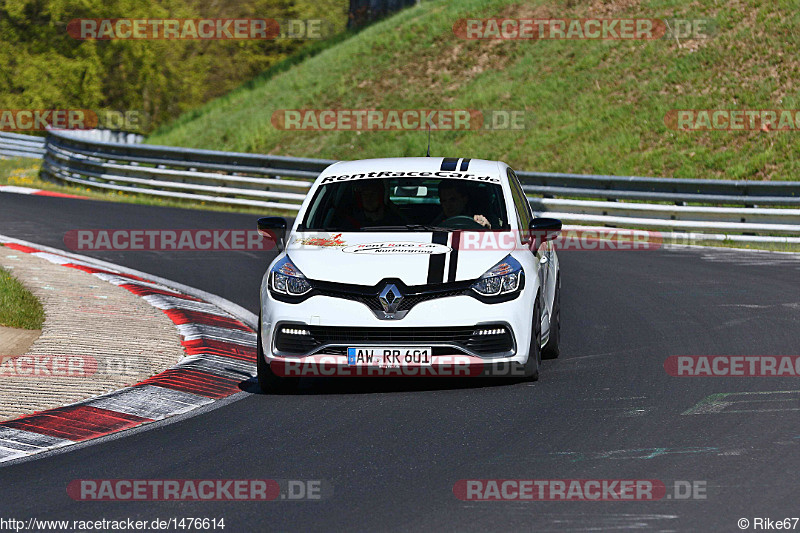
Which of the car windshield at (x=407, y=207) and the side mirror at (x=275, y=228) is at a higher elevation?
the car windshield at (x=407, y=207)

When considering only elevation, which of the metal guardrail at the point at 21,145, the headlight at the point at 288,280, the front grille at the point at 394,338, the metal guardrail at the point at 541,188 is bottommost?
the front grille at the point at 394,338

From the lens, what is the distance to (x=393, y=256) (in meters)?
8.19

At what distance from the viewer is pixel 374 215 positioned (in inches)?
359

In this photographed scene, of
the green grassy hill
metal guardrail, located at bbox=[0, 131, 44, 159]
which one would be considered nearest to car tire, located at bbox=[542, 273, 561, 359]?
the green grassy hill

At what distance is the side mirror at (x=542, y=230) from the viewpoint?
29.3 ft

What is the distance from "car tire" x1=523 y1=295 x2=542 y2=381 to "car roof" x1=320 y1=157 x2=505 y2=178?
57.1 inches

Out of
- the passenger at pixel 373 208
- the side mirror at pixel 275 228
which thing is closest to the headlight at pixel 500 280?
the passenger at pixel 373 208

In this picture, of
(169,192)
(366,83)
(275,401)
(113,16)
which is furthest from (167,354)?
(113,16)

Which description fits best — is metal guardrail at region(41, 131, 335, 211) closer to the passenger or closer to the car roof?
A: the car roof

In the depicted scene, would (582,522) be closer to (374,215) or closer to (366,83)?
(374,215)

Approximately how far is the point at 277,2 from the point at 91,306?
56.0 meters

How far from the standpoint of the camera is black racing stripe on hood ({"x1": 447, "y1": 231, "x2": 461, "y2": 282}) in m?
8.04

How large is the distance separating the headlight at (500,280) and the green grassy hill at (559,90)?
17.1 metres

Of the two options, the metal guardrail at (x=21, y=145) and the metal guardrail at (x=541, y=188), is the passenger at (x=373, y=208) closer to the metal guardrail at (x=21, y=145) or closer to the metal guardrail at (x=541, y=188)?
the metal guardrail at (x=541, y=188)
